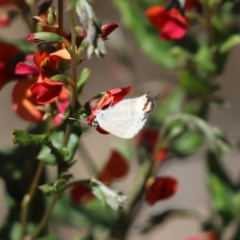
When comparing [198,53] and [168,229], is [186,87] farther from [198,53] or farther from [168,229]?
[168,229]

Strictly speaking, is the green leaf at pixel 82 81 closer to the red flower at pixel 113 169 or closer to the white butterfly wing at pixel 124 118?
the white butterfly wing at pixel 124 118

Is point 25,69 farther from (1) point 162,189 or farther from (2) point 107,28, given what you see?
(1) point 162,189

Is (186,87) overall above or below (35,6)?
below

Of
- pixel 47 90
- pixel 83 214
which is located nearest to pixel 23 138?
pixel 47 90

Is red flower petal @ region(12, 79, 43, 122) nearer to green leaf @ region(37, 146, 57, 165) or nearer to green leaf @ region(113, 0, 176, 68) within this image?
green leaf @ region(37, 146, 57, 165)

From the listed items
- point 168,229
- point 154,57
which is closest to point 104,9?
point 168,229
